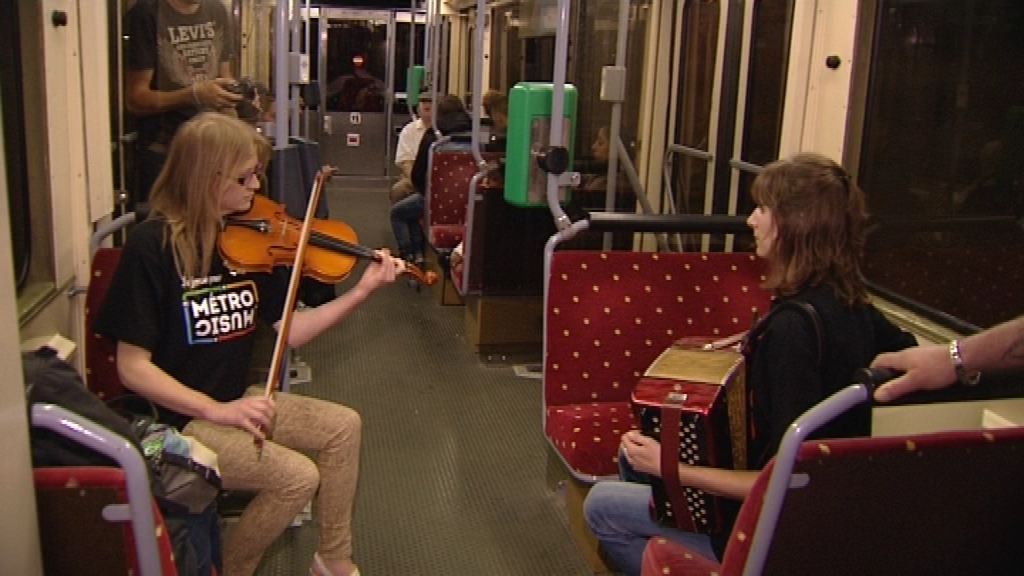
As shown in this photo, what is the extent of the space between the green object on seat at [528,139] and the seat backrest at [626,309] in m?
1.12

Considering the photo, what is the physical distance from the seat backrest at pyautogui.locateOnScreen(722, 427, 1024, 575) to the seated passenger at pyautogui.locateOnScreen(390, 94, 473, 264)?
5707mm

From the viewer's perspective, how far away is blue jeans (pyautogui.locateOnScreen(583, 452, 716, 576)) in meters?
2.27

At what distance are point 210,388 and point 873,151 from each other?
2186 mm

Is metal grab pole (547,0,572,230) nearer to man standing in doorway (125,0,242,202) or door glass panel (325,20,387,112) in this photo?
man standing in doorway (125,0,242,202)

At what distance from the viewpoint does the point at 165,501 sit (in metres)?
1.94

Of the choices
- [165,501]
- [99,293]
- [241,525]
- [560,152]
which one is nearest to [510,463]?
[560,152]

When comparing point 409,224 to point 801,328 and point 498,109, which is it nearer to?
point 498,109

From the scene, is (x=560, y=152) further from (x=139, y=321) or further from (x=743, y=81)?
(x=139, y=321)

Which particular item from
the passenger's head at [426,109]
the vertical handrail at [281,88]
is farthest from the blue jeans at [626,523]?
the passenger's head at [426,109]

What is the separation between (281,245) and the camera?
100 inches

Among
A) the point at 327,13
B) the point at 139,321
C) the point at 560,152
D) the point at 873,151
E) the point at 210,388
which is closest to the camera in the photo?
the point at 139,321

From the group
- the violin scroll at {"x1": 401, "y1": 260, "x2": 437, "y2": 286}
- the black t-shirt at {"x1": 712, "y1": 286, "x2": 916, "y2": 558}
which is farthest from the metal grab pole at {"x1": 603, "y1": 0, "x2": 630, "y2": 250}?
the black t-shirt at {"x1": 712, "y1": 286, "x2": 916, "y2": 558}

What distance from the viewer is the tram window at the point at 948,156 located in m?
2.67

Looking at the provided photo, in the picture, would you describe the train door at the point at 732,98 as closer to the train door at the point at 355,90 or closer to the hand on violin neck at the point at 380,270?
the hand on violin neck at the point at 380,270
